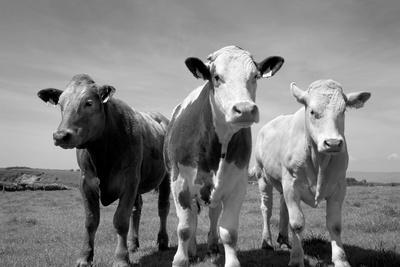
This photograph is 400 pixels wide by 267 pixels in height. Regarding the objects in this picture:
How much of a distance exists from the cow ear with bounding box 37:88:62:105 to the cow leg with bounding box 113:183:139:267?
1.80 meters

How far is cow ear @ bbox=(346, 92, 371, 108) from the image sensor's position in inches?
215

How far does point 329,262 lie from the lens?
5730 mm

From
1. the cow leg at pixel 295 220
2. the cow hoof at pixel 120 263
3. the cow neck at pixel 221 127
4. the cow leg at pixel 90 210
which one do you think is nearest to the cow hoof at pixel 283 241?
the cow leg at pixel 295 220

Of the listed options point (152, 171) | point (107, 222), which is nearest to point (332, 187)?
point (152, 171)

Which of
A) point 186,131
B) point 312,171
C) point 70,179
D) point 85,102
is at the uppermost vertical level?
point 85,102

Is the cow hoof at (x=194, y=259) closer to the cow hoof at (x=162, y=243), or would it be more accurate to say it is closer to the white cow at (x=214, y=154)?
the cow hoof at (x=162, y=243)

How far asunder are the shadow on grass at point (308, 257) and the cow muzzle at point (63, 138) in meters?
2.34

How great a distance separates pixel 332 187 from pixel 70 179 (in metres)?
34.4

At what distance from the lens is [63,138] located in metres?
4.85

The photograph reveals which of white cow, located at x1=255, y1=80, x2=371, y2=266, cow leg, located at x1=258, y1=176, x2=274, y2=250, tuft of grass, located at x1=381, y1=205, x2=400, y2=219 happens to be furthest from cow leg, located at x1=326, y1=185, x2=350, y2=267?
tuft of grass, located at x1=381, y1=205, x2=400, y2=219

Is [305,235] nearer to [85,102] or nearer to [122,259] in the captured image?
[122,259]

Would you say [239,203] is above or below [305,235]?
above

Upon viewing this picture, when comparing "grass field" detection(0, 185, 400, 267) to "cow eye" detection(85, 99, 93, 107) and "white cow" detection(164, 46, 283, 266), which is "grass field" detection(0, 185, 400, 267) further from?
"cow eye" detection(85, 99, 93, 107)

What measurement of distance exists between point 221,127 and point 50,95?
2839 mm
